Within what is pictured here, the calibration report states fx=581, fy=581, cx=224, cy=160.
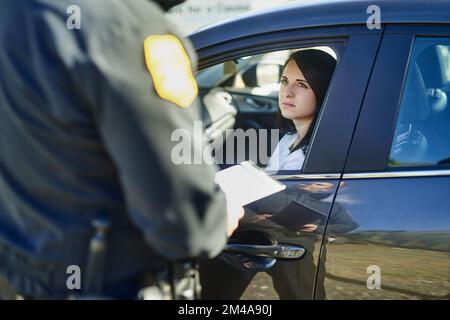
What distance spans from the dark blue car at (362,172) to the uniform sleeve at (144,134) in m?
0.72

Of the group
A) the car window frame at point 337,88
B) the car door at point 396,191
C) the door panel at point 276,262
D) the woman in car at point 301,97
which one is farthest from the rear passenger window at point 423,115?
the woman in car at point 301,97

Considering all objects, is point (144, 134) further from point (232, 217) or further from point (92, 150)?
point (232, 217)

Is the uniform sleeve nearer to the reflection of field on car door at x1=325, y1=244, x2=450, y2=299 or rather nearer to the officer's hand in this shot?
the officer's hand

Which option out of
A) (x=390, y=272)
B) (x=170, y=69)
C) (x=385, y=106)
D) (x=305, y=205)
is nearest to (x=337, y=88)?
(x=385, y=106)

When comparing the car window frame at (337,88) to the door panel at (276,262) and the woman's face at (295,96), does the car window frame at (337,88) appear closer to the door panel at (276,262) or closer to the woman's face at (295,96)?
the door panel at (276,262)

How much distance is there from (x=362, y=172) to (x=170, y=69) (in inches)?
34.7

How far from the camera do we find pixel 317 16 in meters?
2.02

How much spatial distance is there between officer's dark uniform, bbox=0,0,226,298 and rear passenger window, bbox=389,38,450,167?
0.86 m

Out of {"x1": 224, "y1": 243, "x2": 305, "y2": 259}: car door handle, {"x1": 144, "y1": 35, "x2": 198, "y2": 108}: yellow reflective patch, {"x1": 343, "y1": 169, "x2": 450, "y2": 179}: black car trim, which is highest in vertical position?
{"x1": 144, "y1": 35, "x2": 198, "y2": 108}: yellow reflective patch

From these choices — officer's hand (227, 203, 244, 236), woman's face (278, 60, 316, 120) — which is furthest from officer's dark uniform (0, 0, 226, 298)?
woman's face (278, 60, 316, 120)

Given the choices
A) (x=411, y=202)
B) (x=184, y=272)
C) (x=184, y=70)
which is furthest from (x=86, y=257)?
(x=411, y=202)

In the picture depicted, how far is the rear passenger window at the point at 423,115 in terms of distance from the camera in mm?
1942

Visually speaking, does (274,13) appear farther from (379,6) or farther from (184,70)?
(184,70)

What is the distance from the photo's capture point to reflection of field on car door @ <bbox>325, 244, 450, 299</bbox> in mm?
1846
